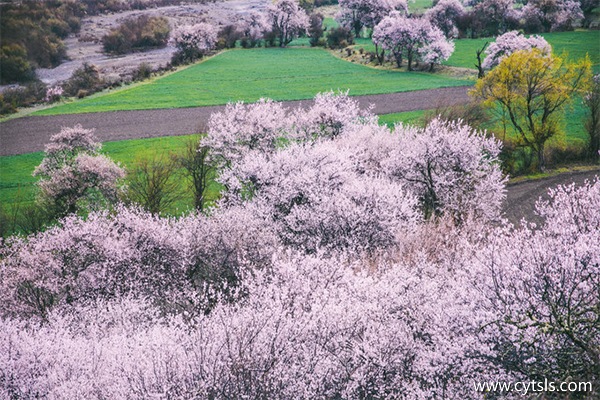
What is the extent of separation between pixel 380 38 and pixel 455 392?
329 ft

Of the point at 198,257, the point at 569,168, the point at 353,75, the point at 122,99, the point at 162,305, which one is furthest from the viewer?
the point at 353,75

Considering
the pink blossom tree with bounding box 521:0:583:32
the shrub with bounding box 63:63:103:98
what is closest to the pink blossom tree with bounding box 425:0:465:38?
the pink blossom tree with bounding box 521:0:583:32

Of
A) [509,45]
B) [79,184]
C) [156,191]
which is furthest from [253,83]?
[79,184]

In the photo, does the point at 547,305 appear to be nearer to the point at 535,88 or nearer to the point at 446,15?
the point at 535,88

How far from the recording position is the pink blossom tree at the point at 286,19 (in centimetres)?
13162

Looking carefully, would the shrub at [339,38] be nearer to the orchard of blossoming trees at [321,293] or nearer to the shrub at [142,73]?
the shrub at [142,73]

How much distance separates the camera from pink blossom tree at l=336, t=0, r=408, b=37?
132625 mm

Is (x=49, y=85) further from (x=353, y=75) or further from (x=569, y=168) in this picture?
(x=569, y=168)

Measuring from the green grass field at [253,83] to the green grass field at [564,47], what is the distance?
37.4ft

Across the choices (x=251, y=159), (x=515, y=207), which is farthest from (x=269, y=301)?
(x=515, y=207)

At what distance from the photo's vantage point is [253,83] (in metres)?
98.6

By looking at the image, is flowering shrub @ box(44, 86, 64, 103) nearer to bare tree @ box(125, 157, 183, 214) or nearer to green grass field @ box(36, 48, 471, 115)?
green grass field @ box(36, 48, 471, 115)

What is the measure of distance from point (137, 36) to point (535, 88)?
10638 cm

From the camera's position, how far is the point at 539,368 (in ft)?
51.3
